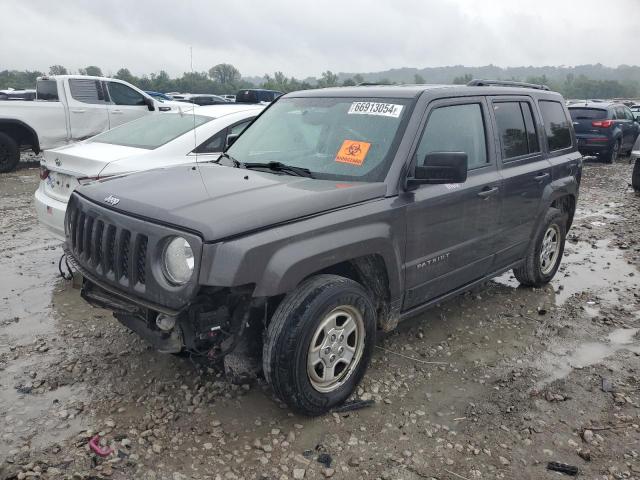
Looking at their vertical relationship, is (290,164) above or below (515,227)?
above

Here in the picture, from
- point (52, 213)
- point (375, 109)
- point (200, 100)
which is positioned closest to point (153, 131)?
point (52, 213)

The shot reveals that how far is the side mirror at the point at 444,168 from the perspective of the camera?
3246 millimetres

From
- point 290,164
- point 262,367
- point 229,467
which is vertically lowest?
point 229,467

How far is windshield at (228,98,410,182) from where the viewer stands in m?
3.52

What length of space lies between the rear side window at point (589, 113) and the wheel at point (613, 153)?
894 millimetres

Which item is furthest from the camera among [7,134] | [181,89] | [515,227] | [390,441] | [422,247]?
[181,89]

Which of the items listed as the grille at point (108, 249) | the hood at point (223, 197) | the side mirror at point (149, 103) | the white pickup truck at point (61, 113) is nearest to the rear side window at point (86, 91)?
the white pickup truck at point (61, 113)

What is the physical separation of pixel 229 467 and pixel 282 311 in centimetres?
84

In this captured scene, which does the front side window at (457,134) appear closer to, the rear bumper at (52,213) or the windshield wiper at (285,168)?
the windshield wiper at (285,168)

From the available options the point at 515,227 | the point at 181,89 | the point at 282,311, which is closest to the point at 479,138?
the point at 515,227

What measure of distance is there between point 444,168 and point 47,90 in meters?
11.0

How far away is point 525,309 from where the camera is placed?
4.95 metres

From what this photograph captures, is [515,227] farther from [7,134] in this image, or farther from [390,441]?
A: [7,134]

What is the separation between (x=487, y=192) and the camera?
4.09 metres
